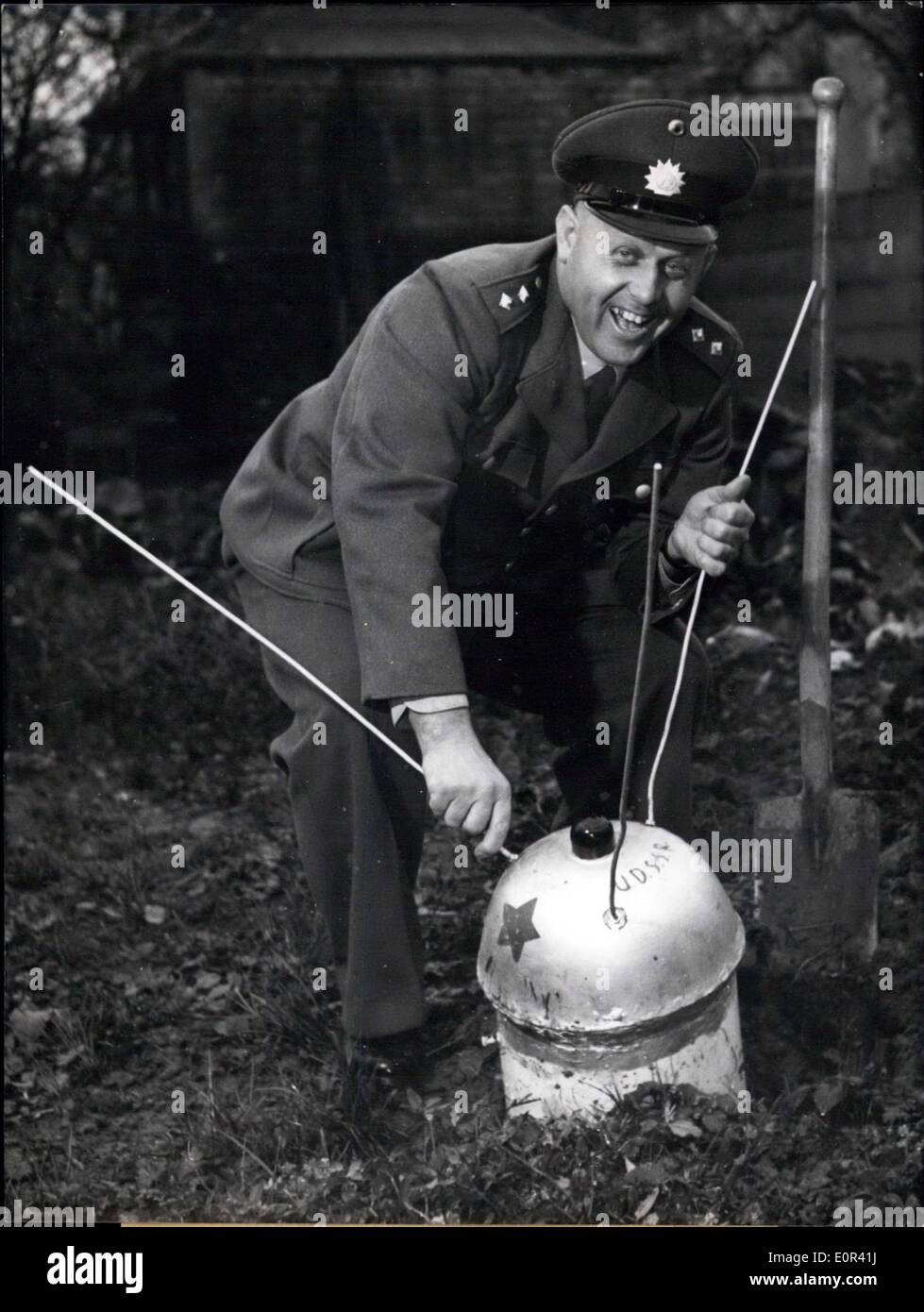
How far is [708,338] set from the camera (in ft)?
10.7

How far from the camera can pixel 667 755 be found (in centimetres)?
323

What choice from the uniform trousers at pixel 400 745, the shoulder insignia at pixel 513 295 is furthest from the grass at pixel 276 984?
the shoulder insignia at pixel 513 295

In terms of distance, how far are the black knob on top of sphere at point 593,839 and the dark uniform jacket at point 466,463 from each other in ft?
1.18

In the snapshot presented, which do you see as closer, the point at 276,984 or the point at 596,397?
the point at 596,397

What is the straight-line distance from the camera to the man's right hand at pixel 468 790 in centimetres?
268

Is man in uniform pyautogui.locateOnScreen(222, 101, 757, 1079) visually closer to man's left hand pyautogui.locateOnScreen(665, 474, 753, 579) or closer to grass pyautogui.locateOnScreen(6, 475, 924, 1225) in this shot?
man's left hand pyautogui.locateOnScreen(665, 474, 753, 579)

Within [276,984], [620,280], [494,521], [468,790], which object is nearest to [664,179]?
[620,280]

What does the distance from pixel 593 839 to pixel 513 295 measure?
111cm

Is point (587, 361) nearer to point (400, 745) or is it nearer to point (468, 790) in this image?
point (400, 745)

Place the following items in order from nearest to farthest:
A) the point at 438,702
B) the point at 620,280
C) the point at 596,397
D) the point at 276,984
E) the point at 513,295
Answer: the point at 438,702
the point at 620,280
the point at 513,295
the point at 596,397
the point at 276,984

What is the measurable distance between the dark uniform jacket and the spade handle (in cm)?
38

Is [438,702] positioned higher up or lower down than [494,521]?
lower down

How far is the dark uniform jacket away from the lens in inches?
111
